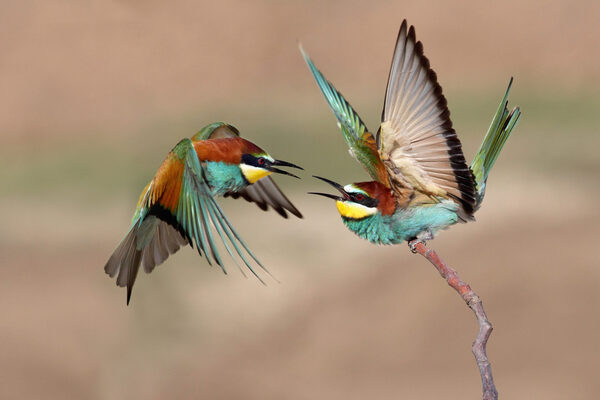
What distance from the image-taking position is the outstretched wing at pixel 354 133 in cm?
104

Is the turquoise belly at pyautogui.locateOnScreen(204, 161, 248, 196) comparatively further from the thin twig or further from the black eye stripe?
the thin twig

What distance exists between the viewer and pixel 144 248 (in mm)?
1141

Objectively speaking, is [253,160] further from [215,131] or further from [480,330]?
[480,330]

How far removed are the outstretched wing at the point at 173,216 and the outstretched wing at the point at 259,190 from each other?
120 mm

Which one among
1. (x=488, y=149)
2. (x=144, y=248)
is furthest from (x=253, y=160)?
(x=488, y=149)

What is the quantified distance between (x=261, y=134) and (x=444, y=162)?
10.1 feet

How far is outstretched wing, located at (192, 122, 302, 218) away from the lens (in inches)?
46.0

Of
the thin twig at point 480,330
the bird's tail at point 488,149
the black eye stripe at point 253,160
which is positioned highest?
the bird's tail at point 488,149

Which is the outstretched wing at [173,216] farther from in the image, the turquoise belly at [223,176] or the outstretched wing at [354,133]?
the outstretched wing at [354,133]

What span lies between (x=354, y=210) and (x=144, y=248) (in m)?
0.32

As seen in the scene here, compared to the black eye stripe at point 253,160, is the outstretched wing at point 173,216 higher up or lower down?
lower down

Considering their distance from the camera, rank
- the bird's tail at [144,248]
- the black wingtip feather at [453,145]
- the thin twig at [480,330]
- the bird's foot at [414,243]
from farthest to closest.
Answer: the bird's tail at [144,248]
the bird's foot at [414,243]
the black wingtip feather at [453,145]
the thin twig at [480,330]

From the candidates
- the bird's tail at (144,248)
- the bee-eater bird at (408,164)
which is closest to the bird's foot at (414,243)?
the bee-eater bird at (408,164)

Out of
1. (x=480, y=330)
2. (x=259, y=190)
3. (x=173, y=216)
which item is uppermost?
(x=259, y=190)
